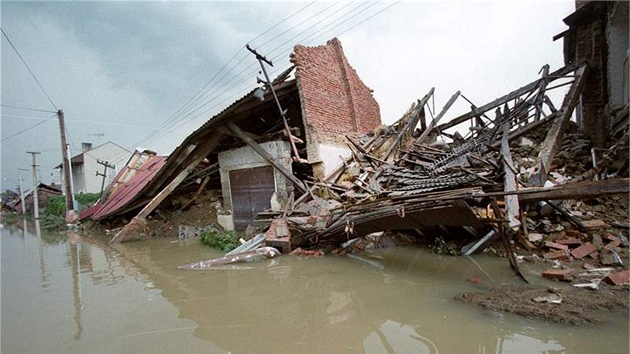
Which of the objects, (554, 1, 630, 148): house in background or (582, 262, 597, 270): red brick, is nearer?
(582, 262, 597, 270): red brick

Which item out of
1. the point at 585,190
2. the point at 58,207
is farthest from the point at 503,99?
the point at 58,207

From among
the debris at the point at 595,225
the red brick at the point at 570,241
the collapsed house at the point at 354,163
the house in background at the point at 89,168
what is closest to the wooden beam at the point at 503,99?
→ the collapsed house at the point at 354,163

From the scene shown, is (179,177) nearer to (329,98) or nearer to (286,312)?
(329,98)

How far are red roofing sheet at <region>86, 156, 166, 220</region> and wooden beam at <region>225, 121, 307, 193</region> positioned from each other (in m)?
5.46

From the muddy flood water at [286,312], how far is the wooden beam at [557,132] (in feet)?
8.80

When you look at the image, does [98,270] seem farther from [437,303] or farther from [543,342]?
[543,342]

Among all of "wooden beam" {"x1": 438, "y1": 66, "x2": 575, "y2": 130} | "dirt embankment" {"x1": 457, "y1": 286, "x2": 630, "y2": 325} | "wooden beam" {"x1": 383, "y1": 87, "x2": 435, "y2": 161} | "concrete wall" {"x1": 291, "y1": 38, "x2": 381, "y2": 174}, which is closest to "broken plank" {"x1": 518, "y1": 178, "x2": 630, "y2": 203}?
"dirt embankment" {"x1": 457, "y1": 286, "x2": 630, "y2": 325}

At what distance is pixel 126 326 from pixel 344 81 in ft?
34.5

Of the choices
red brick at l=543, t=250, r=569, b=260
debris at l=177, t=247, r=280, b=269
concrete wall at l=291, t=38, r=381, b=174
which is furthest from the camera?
concrete wall at l=291, t=38, r=381, b=174

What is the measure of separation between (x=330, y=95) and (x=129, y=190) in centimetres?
1088

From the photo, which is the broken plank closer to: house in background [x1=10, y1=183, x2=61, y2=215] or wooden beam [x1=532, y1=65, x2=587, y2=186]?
wooden beam [x1=532, y1=65, x2=587, y2=186]

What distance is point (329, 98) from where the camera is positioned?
1062cm

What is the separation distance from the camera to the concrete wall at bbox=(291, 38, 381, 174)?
31.2ft

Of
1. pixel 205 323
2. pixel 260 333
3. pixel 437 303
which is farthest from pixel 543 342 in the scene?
pixel 205 323
